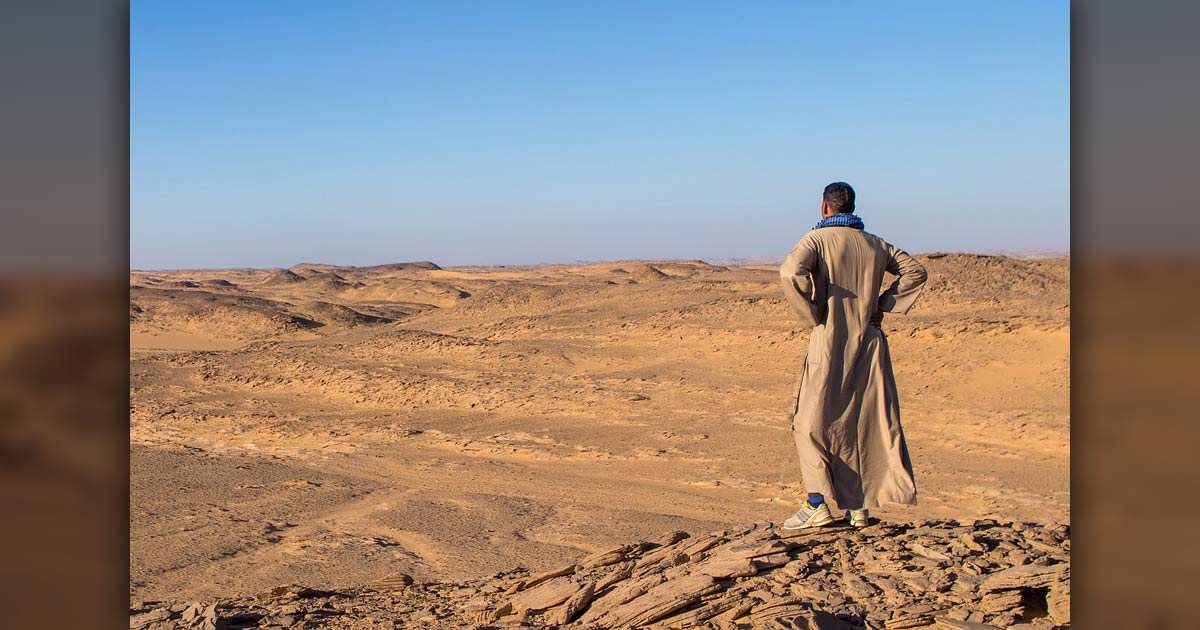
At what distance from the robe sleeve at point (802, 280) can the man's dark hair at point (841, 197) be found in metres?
0.37

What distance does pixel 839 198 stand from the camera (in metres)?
5.40

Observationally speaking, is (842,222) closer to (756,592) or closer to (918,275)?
(918,275)

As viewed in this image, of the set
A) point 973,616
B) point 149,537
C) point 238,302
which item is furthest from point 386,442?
point 238,302

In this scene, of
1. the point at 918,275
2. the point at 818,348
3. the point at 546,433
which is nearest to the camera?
the point at 818,348

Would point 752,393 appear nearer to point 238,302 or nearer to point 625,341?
point 625,341

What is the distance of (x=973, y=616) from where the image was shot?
14.0 ft

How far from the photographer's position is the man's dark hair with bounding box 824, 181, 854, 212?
540 centimetres

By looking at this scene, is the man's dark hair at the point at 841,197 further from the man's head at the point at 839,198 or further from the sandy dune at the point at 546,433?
the sandy dune at the point at 546,433

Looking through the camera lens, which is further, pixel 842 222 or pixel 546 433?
pixel 546 433

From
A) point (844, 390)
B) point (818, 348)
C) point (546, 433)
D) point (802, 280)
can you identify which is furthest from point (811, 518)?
point (546, 433)

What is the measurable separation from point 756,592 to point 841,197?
2411mm

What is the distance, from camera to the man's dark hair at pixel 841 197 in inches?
213

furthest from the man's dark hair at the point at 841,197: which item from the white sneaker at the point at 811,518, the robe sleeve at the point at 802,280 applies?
the white sneaker at the point at 811,518

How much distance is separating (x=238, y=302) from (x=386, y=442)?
69.2ft
